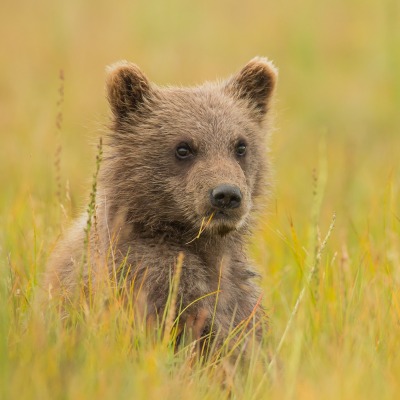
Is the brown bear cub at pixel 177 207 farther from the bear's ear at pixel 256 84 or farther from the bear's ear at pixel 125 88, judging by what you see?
the bear's ear at pixel 256 84

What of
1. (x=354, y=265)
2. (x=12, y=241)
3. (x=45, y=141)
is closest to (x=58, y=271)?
(x=12, y=241)

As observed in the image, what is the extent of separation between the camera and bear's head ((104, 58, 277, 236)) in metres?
5.56

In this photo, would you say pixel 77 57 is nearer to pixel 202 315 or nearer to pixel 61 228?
pixel 61 228

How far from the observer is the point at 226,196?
17.9 feet

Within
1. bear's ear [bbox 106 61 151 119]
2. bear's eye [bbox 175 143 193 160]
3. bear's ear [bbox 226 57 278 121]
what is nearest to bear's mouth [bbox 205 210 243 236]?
bear's eye [bbox 175 143 193 160]

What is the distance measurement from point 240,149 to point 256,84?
78 cm

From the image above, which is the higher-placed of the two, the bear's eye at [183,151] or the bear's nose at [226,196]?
Answer: the bear's eye at [183,151]

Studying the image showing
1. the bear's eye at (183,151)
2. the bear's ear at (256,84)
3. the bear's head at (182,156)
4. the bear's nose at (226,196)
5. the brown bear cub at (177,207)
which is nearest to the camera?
the brown bear cub at (177,207)

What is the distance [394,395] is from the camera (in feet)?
13.1

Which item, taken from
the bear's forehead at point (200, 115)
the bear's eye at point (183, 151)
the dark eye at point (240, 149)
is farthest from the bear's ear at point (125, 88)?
the dark eye at point (240, 149)

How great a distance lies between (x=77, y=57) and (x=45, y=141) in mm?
4392

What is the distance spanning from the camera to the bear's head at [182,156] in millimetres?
5559

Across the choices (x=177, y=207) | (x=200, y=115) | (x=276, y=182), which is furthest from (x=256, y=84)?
(x=177, y=207)

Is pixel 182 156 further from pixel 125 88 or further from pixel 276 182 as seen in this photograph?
pixel 276 182
